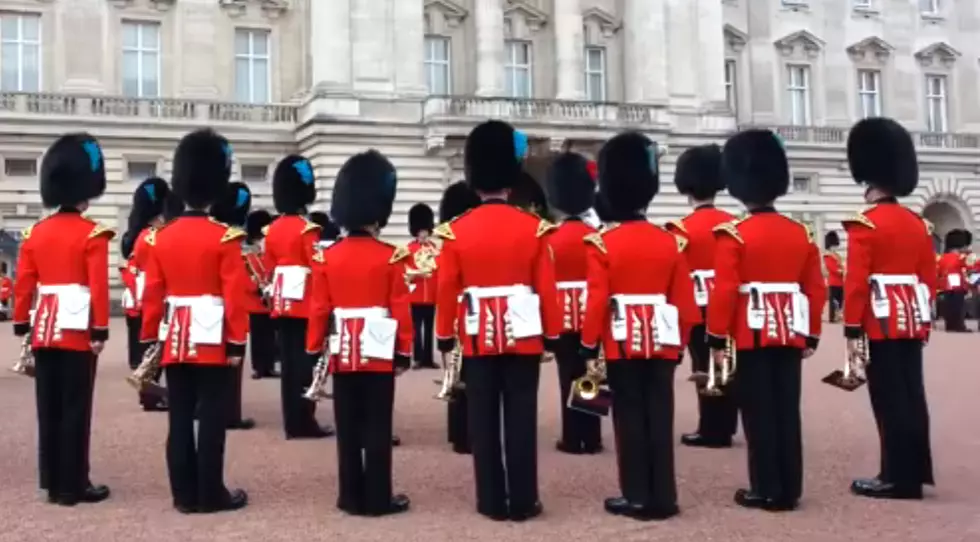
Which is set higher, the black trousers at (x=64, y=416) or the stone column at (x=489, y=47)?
the stone column at (x=489, y=47)

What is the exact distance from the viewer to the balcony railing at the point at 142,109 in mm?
23031

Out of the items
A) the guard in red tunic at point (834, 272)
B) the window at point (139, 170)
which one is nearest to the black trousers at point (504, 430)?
the guard in red tunic at point (834, 272)

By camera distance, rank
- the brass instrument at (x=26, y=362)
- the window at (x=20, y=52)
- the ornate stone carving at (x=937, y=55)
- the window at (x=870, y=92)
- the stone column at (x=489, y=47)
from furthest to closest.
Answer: the ornate stone carving at (x=937, y=55) → the window at (x=870, y=92) → the stone column at (x=489, y=47) → the window at (x=20, y=52) → the brass instrument at (x=26, y=362)

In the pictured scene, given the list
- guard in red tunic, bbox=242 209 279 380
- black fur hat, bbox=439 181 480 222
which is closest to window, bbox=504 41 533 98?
guard in red tunic, bbox=242 209 279 380

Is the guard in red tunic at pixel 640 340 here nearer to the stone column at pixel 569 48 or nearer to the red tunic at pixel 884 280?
the red tunic at pixel 884 280

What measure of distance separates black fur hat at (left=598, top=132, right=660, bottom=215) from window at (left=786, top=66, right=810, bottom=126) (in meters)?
26.8

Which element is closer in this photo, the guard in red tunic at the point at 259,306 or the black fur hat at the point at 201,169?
the black fur hat at the point at 201,169

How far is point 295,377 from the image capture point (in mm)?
7605

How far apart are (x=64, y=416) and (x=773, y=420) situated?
388 centimetres

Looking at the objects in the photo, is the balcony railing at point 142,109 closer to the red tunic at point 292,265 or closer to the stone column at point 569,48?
the stone column at point 569,48

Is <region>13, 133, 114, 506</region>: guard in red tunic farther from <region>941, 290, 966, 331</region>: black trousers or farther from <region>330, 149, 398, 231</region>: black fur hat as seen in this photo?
<region>941, 290, 966, 331</region>: black trousers

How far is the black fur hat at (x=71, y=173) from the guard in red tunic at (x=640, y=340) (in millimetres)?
2940

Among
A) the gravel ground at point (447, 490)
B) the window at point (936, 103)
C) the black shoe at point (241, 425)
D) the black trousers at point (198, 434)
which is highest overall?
the window at point (936, 103)

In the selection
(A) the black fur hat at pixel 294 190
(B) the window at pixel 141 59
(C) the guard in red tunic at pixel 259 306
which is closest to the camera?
(A) the black fur hat at pixel 294 190
